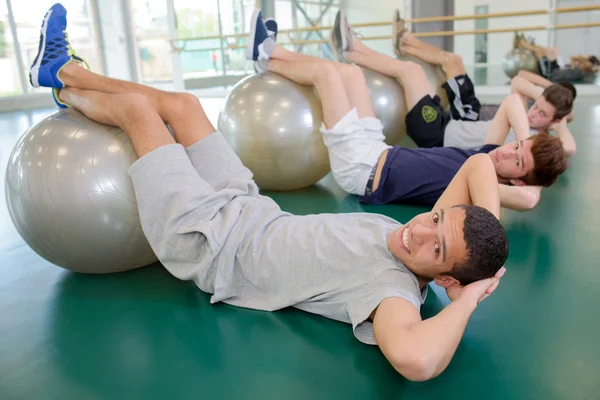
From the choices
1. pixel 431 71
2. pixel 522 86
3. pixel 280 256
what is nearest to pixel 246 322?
pixel 280 256

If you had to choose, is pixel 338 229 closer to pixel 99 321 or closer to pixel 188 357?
pixel 188 357

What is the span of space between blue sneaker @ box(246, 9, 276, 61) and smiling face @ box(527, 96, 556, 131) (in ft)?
6.04

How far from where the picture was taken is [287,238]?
5.75 ft

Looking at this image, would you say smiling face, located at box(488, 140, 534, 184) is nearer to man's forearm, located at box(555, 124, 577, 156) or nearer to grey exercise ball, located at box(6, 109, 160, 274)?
man's forearm, located at box(555, 124, 577, 156)

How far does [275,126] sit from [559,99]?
74.9 inches

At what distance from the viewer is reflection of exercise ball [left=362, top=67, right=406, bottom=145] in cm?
358

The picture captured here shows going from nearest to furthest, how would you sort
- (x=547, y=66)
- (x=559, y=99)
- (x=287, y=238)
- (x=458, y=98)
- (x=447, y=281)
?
(x=447, y=281) → (x=287, y=238) → (x=559, y=99) → (x=458, y=98) → (x=547, y=66)

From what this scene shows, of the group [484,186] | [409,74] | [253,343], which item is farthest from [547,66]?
[253,343]

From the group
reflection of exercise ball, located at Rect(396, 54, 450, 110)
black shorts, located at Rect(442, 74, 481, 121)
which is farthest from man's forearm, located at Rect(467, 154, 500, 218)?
reflection of exercise ball, located at Rect(396, 54, 450, 110)

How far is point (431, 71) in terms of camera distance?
4371 millimetres

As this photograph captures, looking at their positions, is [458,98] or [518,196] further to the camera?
[458,98]

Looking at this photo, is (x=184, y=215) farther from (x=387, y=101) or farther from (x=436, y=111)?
(x=436, y=111)

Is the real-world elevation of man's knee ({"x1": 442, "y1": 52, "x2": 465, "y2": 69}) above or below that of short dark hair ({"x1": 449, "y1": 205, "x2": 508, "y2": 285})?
above

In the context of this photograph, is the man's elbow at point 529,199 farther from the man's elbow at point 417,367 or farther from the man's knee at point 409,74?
the man's knee at point 409,74
